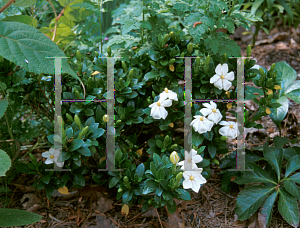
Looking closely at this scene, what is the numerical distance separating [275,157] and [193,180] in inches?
19.0

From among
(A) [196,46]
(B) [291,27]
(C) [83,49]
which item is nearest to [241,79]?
(A) [196,46]

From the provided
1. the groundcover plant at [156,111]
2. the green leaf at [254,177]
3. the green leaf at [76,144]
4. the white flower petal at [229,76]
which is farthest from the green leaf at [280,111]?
the green leaf at [76,144]

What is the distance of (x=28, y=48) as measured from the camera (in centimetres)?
85

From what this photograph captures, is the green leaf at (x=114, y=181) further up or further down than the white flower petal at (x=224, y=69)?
further down

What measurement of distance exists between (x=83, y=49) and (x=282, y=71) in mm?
1145

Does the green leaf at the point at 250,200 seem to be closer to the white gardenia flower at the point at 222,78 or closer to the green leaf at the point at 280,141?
the green leaf at the point at 280,141

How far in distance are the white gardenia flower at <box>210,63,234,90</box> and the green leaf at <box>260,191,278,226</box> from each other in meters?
0.52

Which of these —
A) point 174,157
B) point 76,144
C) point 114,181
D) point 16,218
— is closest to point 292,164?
point 174,157

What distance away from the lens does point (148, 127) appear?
1.35 metres

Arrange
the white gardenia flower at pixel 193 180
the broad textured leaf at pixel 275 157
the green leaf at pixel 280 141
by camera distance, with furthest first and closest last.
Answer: the green leaf at pixel 280 141
the broad textured leaf at pixel 275 157
the white gardenia flower at pixel 193 180

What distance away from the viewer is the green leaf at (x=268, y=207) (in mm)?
1102

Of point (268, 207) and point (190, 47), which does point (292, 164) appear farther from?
point (190, 47)

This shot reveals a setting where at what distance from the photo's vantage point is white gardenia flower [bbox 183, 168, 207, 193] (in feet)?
3.21

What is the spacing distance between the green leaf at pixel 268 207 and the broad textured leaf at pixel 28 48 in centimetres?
94
